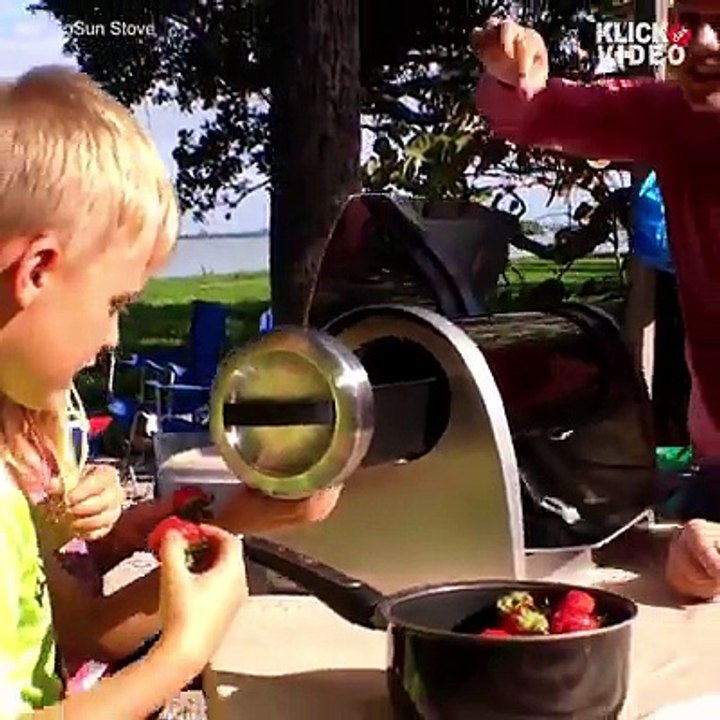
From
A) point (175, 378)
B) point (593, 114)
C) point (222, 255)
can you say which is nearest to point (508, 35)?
point (593, 114)

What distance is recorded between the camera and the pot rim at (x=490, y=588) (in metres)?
0.73

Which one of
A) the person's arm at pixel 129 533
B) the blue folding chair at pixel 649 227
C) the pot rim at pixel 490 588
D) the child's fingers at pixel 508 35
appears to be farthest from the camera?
the blue folding chair at pixel 649 227

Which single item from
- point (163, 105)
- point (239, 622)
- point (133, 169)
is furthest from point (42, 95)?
point (163, 105)

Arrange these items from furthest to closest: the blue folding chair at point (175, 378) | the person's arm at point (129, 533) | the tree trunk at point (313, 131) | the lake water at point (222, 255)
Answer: the blue folding chair at point (175, 378), the lake water at point (222, 255), the tree trunk at point (313, 131), the person's arm at point (129, 533)

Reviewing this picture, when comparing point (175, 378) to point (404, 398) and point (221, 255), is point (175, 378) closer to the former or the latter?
point (221, 255)

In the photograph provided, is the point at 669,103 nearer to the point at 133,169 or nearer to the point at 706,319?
the point at 706,319

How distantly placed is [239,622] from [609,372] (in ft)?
1.22

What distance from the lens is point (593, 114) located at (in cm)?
128

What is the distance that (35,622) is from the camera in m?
0.85

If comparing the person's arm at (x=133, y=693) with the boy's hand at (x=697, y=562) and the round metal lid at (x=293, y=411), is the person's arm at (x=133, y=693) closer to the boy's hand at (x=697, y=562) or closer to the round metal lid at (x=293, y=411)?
the round metal lid at (x=293, y=411)

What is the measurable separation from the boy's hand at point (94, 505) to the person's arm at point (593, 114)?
0.48 m

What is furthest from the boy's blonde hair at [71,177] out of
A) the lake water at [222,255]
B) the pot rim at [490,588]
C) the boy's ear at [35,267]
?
the lake water at [222,255]

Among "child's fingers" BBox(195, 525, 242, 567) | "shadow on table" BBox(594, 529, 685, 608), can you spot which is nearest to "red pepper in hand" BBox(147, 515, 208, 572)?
"child's fingers" BBox(195, 525, 242, 567)

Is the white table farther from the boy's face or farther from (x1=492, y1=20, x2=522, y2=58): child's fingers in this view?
(x1=492, y1=20, x2=522, y2=58): child's fingers
